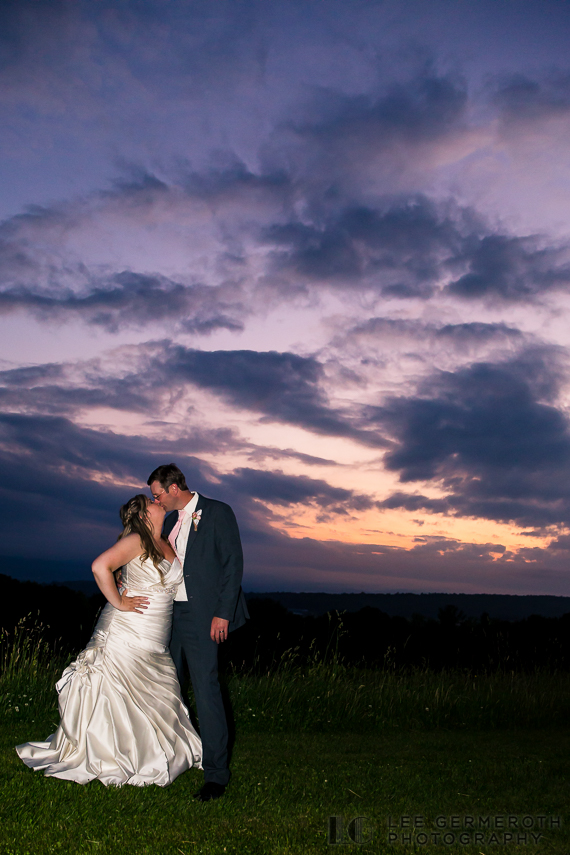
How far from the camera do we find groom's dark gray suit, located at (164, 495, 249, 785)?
5.48 metres

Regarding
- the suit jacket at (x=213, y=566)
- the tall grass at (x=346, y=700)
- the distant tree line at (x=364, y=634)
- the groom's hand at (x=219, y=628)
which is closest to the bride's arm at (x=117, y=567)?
the suit jacket at (x=213, y=566)

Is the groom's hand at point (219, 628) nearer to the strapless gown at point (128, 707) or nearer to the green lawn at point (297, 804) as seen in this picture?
the strapless gown at point (128, 707)

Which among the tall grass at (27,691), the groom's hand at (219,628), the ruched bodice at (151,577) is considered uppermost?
the ruched bodice at (151,577)

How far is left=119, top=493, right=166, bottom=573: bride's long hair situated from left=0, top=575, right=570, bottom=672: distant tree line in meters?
8.65

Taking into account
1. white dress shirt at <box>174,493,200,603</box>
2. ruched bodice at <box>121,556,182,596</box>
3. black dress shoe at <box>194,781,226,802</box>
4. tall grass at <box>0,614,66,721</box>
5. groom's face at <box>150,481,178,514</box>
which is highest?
groom's face at <box>150,481,178,514</box>

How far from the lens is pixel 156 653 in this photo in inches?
237

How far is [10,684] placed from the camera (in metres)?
9.02

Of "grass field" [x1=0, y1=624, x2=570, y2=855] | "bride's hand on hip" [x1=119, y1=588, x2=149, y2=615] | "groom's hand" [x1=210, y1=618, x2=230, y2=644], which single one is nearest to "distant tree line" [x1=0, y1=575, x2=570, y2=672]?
"grass field" [x1=0, y1=624, x2=570, y2=855]

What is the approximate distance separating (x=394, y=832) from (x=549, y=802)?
182cm

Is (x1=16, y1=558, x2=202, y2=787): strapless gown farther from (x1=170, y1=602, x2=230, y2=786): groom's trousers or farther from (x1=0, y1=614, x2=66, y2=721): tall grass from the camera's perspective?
(x1=0, y1=614, x2=66, y2=721): tall grass

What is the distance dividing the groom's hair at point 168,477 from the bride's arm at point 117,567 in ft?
1.65

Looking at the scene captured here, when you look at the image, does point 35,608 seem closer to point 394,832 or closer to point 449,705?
point 449,705

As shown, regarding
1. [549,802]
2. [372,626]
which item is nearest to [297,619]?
[372,626]

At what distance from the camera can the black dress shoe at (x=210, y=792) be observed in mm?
5344
